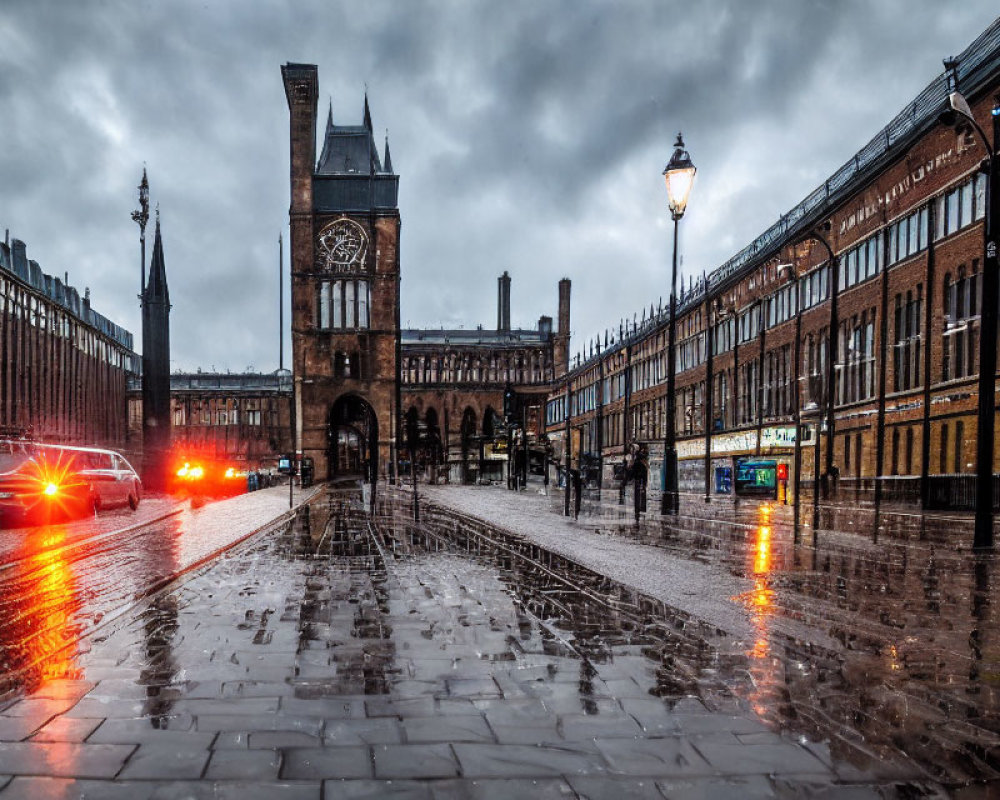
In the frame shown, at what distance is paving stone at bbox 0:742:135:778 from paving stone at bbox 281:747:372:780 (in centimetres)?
58

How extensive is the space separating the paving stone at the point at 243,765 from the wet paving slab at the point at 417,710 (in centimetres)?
1

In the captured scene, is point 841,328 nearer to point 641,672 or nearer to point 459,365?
point 641,672

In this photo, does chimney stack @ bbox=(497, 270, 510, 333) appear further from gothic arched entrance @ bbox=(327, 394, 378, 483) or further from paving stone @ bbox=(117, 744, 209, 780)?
paving stone @ bbox=(117, 744, 209, 780)

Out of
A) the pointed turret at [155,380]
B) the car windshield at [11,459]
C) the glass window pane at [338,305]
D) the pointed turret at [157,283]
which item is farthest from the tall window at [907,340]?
the glass window pane at [338,305]

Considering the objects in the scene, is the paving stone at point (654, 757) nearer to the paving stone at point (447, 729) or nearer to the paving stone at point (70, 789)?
the paving stone at point (447, 729)

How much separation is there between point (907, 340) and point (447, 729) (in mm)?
31610

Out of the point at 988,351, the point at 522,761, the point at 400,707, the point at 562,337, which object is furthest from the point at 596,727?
the point at 562,337

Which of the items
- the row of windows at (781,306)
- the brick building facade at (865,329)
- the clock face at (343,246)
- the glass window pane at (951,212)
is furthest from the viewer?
the clock face at (343,246)

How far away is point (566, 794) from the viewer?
2.90 m

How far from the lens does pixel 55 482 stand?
688 inches

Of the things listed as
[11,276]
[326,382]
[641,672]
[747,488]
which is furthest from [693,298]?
[641,672]

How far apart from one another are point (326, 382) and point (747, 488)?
136 ft

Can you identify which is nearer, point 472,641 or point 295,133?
point 472,641

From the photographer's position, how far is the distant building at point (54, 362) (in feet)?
159
